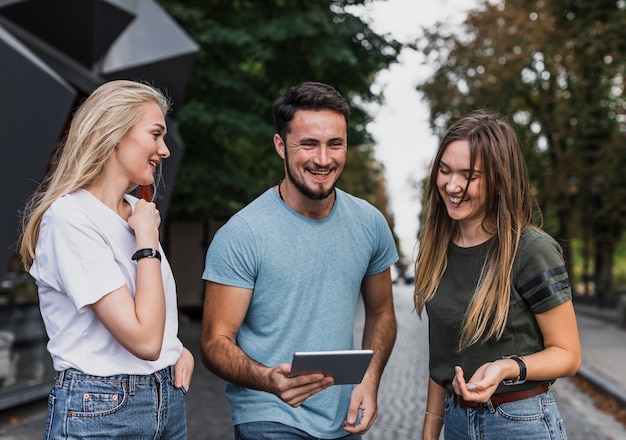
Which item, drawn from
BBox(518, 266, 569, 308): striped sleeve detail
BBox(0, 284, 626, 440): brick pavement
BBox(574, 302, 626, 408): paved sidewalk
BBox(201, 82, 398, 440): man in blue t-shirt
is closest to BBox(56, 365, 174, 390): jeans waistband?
BBox(201, 82, 398, 440): man in blue t-shirt

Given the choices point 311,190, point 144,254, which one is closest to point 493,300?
point 311,190

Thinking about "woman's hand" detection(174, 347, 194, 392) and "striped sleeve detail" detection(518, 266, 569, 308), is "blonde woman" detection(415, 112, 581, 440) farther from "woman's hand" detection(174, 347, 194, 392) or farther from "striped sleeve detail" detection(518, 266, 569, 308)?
"woman's hand" detection(174, 347, 194, 392)

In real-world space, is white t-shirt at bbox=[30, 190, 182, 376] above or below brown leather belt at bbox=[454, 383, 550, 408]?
above

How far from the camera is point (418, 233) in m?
3.59

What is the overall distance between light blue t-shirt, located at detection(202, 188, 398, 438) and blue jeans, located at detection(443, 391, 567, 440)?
58 cm

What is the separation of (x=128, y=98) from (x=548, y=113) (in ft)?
96.2

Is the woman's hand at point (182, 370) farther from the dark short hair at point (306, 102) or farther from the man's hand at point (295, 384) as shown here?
the dark short hair at point (306, 102)

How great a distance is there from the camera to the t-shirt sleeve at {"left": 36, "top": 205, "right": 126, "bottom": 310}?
8.36ft

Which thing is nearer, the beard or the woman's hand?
the woman's hand

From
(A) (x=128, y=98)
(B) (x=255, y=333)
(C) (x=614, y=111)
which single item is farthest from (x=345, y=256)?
(C) (x=614, y=111)

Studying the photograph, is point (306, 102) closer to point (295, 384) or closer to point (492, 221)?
point (492, 221)

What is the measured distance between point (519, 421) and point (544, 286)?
18.0 inches

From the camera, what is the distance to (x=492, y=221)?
3205 millimetres

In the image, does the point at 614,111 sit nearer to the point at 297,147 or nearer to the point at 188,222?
the point at 188,222
